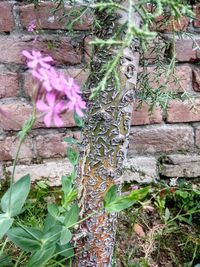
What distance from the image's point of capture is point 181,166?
5.27ft

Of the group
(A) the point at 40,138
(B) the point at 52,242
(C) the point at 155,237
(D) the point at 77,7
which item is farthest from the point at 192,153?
(B) the point at 52,242

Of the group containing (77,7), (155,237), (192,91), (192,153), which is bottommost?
(155,237)

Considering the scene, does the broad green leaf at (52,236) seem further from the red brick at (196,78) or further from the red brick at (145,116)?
the red brick at (196,78)

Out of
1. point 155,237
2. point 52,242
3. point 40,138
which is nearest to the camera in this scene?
point 52,242

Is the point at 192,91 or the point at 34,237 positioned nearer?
the point at 34,237

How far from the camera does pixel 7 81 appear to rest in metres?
1.45

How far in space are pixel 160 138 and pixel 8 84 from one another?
1.70ft

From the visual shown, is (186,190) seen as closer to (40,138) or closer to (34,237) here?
(40,138)

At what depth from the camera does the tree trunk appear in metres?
0.99

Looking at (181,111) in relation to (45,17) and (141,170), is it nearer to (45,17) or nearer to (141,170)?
(141,170)

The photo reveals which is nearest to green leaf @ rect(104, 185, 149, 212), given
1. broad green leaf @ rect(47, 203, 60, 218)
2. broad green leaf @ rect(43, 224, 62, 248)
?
broad green leaf @ rect(43, 224, 62, 248)

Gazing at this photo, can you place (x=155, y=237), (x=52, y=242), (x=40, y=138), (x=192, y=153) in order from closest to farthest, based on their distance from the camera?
(x=52, y=242)
(x=155, y=237)
(x=40, y=138)
(x=192, y=153)

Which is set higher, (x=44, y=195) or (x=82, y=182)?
(x=82, y=182)

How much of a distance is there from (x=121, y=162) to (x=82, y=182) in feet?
0.31
